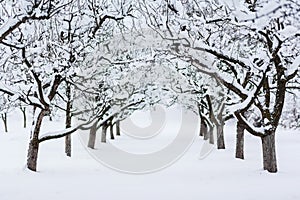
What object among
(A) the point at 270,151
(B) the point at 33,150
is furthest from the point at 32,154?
(A) the point at 270,151

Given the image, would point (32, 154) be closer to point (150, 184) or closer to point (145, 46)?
point (150, 184)

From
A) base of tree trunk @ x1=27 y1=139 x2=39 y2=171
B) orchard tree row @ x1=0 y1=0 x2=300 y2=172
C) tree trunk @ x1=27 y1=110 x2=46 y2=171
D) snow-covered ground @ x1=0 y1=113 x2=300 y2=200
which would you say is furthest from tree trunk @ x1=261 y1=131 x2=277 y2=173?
base of tree trunk @ x1=27 y1=139 x2=39 y2=171

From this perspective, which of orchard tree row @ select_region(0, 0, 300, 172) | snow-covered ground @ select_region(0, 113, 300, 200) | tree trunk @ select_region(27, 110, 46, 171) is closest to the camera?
snow-covered ground @ select_region(0, 113, 300, 200)

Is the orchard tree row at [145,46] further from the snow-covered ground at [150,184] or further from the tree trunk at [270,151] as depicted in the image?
the snow-covered ground at [150,184]

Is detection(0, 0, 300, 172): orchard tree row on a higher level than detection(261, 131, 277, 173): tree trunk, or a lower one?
higher

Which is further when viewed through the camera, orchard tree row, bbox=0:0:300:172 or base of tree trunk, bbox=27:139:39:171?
base of tree trunk, bbox=27:139:39:171

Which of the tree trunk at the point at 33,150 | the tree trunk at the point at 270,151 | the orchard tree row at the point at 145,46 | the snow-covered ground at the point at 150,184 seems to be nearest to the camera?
the snow-covered ground at the point at 150,184

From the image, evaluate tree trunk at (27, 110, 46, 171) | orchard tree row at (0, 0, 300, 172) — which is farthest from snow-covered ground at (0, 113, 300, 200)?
orchard tree row at (0, 0, 300, 172)

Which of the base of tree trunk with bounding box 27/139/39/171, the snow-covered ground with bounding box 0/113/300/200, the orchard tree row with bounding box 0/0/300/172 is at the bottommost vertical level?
the snow-covered ground with bounding box 0/113/300/200

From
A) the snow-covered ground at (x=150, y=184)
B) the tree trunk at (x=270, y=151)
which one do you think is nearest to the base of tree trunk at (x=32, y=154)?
the snow-covered ground at (x=150, y=184)

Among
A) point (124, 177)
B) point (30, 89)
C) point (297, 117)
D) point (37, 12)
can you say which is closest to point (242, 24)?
point (37, 12)

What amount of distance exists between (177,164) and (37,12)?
8.42 m

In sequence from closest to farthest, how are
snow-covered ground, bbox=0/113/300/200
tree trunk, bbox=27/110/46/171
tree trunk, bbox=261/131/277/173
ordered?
snow-covered ground, bbox=0/113/300/200 → tree trunk, bbox=261/131/277/173 → tree trunk, bbox=27/110/46/171

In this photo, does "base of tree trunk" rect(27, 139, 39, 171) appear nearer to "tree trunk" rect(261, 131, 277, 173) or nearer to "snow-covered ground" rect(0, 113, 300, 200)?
"snow-covered ground" rect(0, 113, 300, 200)
